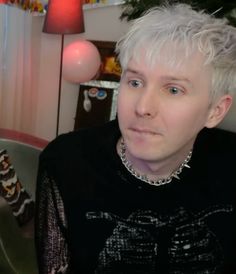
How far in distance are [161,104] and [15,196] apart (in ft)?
3.18

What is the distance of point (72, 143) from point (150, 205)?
282mm

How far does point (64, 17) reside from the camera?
2.40 meters

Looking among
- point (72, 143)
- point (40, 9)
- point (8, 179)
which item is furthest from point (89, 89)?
point (72, 143)

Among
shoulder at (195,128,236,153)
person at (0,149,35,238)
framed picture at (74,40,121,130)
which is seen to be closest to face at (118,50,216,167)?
shoulder at (195,128,236,153)

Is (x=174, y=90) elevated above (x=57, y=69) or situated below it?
above

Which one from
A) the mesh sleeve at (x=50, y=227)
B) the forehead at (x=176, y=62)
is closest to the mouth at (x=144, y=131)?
the forehead at (x=176, y=62)

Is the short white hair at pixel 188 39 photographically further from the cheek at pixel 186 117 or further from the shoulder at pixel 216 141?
the shoulder at pixel 216 141

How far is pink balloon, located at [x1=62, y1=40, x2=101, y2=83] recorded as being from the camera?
8.02 ft

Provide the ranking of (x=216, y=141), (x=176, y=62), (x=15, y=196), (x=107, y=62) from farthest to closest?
(x=107, y=62)
(x=15, y=196)
(x=216, y=141)
(x=176, y=62)

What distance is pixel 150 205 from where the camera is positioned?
1.08 m

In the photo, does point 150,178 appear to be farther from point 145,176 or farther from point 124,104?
point 124,104

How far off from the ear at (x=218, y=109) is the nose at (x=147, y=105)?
17 cm

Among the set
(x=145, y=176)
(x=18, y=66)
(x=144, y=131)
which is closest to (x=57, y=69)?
(x=18, y=66)

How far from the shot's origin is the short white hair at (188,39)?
2.97ft
